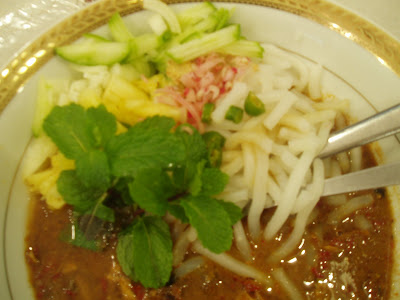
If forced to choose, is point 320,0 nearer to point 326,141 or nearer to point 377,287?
point 326,141

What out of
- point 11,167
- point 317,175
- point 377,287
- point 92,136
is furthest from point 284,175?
point 11,167

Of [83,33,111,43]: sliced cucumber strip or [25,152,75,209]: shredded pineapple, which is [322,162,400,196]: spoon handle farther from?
[83,33,111,43]: sliced cucumber strip

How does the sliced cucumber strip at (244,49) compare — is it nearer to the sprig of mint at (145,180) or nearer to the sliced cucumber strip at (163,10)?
the sliced cucumber strip at (163,10)

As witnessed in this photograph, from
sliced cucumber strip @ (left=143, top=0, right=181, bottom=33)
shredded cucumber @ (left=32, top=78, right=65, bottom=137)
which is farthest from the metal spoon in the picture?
shredded cucumber @ (left=32, top=78, right=65, bottom=137)

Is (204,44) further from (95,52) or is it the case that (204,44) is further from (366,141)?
(366,141)

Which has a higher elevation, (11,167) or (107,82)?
(107,82)

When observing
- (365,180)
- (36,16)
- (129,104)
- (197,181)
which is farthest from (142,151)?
(36,16)

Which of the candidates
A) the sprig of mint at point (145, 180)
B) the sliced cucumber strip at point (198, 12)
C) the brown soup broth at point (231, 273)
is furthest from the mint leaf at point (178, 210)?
the sliced cucumber strip at point (198, 12)
